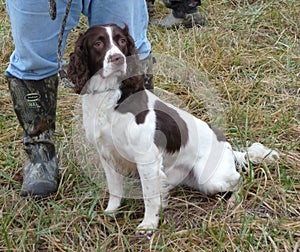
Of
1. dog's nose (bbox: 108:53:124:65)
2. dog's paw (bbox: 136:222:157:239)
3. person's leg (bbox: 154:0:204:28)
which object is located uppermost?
dog's nose (bbox: 108:53:124:65)

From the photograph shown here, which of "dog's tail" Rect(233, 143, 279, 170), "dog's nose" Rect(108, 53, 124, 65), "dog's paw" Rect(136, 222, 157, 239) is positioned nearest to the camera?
"dog's nose" Rect(108, 53, 124, 65)

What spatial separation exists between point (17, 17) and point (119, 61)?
21.9 inches

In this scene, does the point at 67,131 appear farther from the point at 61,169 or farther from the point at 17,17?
the point at 17,17

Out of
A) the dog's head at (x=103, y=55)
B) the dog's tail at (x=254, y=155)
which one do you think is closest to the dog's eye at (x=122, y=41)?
the dog's head at (x=103, y=55)

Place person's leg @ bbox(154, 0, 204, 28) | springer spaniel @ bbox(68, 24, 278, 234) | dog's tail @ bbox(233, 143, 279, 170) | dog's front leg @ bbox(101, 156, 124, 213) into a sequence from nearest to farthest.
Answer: springer spaniel @ bbox(68, 24, 278, 234)
dog's front leg @ bbox(101, 156, 124, 213)
dog's tail @ bbox(233, 143, 279, 170)
person's leg @ bbox(154, 0, 204, 28)

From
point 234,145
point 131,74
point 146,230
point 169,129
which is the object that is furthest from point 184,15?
point 146,230

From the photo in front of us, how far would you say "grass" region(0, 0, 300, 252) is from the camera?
2.48 metres

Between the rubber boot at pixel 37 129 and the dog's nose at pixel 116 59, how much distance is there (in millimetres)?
589

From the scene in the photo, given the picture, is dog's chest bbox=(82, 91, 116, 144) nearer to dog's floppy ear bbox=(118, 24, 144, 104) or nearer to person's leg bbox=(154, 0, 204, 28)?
dog's floppy ear bbox=(118, 24, 144, 104)

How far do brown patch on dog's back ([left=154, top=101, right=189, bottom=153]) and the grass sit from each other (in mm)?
310

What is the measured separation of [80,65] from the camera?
2430mm

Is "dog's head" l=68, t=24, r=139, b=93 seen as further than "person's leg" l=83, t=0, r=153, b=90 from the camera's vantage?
No

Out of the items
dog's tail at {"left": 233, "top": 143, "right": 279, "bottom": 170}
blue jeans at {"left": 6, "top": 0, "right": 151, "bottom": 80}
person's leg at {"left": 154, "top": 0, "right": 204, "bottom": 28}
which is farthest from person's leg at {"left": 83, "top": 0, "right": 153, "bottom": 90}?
person's leg at {"left": 154, "top": 0, "right": 204, "bottom": 28}

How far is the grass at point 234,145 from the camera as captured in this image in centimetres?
248
